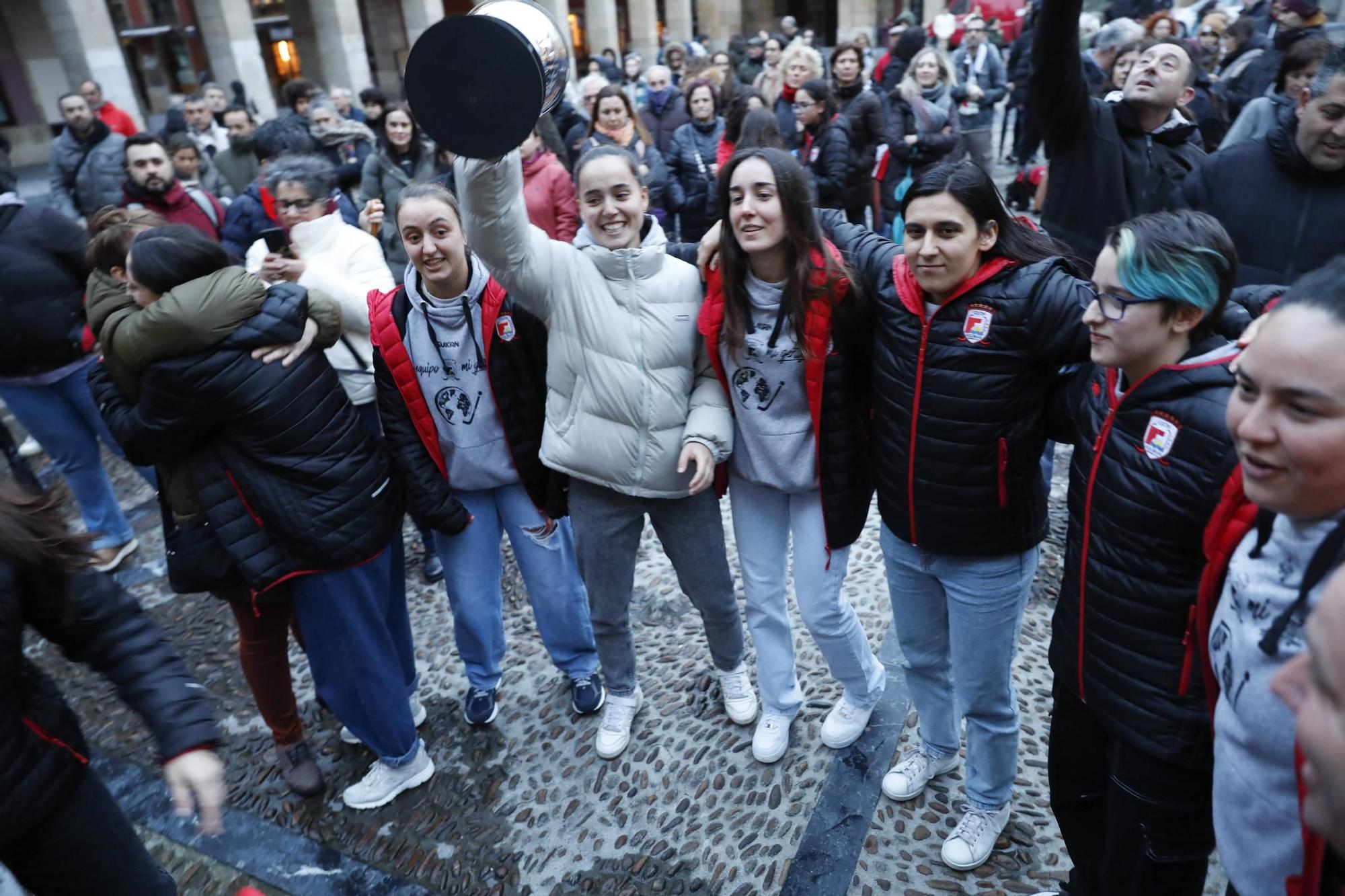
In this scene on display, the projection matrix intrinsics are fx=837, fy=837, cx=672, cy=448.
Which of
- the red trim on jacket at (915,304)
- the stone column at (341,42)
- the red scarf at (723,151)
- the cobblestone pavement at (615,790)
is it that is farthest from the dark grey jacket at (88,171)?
the stone column at (341,42)

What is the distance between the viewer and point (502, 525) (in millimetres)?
3258

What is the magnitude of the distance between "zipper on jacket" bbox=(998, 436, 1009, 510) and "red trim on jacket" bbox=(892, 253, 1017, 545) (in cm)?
23

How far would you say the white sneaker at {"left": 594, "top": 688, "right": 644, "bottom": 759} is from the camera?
327 cm

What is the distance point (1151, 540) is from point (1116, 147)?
258 cm

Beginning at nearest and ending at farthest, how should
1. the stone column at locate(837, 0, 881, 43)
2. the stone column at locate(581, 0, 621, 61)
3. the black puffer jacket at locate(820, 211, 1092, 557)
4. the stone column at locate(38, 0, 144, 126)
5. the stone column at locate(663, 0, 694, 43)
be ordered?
1. the black puffer jacket at locate(820, 211, 1092, 557)
2. the stone column at locate(38, 0, 144, 126)
3. the stone column at locate(581, 0, 621, 61)
4. the stone column at locate(663, 0, 694, 43)
5. the stone column at locate(837, 0, 881, 43)

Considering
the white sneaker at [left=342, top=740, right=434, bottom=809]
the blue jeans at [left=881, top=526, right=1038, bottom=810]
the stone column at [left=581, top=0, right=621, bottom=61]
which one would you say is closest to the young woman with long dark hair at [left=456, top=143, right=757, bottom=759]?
the blue jeans at [left=881, top=526, right=1038, bottom=810]

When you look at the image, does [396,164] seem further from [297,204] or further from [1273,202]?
[1273,202]

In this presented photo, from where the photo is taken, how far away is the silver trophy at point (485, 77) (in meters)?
1.89

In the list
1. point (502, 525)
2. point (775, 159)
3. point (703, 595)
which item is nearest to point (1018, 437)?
point (775, 159)

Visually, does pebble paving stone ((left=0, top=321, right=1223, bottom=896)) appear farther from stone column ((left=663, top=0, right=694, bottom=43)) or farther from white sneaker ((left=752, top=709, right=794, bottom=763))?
stone column ((left=663, top=0, right=694, bottom=43))

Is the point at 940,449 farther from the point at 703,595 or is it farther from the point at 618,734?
the point at 618,734

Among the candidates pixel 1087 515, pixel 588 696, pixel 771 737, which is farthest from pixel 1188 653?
pixel 588 696

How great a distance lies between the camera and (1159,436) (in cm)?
172

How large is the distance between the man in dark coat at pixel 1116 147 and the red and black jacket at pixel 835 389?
67.5 inches
